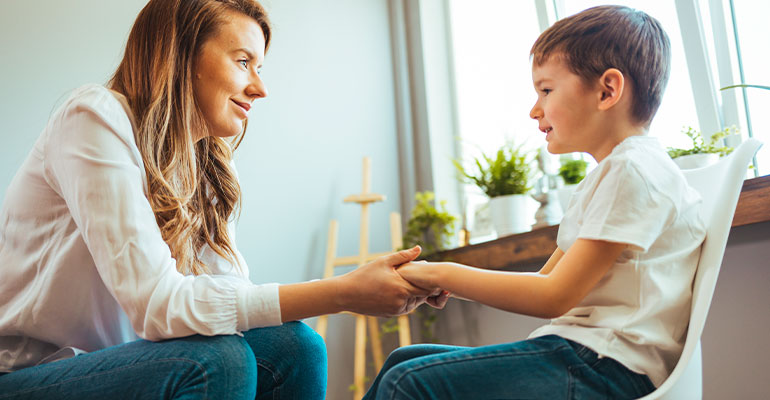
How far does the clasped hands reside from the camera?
1.09 meters

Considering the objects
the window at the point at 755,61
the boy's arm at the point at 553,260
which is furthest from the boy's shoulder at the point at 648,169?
the window at the point at 755,61

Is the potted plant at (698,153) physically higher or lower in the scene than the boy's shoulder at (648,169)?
higher

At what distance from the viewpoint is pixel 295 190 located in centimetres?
284

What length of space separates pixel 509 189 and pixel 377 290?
5.26ft

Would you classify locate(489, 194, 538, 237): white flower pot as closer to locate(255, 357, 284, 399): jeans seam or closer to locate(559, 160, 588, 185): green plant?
locate(559, 160, 588, 185): green plant

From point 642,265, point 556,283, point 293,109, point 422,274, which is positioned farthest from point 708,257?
point 293,109

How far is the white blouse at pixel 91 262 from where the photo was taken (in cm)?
97

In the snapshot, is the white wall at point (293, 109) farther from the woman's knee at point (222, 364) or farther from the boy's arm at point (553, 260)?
the boy's arm at point (553, 260)

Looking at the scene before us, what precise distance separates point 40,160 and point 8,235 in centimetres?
15

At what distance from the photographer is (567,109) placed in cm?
113

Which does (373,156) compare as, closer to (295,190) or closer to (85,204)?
(295,190)

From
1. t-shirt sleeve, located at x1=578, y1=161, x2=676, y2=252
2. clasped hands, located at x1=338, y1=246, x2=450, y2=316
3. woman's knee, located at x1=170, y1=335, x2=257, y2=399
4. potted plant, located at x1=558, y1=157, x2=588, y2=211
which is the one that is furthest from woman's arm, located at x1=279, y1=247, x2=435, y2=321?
potted plant, located at x1=558, y1=157, x2=588, y2=211

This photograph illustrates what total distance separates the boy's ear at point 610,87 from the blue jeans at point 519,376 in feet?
1.49

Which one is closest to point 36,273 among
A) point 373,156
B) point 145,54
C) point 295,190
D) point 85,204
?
point 85,204
